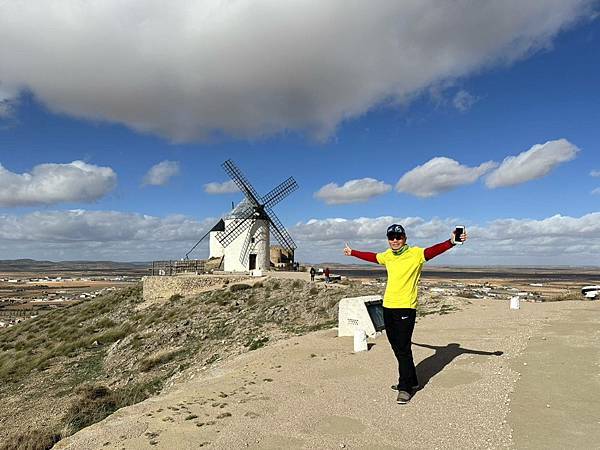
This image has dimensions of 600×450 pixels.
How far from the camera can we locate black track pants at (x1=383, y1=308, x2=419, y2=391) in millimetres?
7449

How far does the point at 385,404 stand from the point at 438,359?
10.2 feet

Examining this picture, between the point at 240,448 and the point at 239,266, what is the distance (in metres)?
36.5

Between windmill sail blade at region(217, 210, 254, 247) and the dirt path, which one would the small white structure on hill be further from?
windmill sail blade at region(217, 210, 254, 247)

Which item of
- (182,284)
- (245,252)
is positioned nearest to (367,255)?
(182,284)

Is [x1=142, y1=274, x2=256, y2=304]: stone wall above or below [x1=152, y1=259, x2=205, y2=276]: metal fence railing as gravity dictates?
below

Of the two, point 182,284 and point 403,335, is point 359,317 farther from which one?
point 182,284

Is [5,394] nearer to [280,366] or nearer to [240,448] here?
[280,366]

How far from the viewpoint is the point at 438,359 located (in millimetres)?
10219

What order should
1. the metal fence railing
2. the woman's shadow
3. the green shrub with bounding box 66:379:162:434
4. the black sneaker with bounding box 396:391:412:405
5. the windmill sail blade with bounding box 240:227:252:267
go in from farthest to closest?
the windmill sail blade with bounding box 240:227:252:267 < the metal fence railing < the green shrub with bounding box 66:379:162:434 < the woman's shadow < the black sneaker with bounding box 396:391:412:405

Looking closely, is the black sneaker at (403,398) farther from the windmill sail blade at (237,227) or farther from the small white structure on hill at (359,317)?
the windmill sail blade at (237,227)

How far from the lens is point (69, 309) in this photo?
1703 inches

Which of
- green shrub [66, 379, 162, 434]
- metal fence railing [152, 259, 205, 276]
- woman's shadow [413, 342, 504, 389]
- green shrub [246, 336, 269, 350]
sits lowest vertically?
green shrub [66, 379, 162, 434]

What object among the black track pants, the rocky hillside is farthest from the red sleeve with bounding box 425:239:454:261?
the rocky hillside

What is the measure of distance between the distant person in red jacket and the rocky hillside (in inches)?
299
